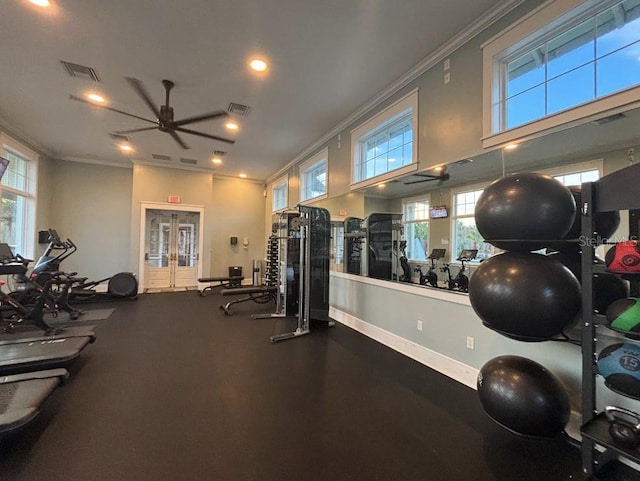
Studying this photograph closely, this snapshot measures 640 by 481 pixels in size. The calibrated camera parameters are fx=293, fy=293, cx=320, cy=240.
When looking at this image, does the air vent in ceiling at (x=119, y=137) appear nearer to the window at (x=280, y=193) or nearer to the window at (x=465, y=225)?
the window at (x=280, y=193)

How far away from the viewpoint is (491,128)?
9.25 feet

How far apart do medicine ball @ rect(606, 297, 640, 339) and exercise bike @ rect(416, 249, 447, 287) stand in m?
1.82

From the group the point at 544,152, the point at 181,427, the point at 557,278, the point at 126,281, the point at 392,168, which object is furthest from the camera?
the point at 126,281

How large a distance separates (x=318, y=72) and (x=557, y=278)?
3476 millimetres

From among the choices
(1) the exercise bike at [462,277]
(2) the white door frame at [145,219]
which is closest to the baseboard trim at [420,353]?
(1) the exercise bike at [462,277]

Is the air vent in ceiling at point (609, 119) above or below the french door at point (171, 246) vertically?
above

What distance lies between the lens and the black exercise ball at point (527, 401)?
1845 millimetres

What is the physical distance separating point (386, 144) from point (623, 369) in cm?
365

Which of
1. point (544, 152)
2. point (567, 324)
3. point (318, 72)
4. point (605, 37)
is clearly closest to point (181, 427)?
point (567, 324)

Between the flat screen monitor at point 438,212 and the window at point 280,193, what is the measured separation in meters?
5.13

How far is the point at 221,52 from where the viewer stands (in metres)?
3.46

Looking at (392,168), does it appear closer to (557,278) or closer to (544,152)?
(544,152)

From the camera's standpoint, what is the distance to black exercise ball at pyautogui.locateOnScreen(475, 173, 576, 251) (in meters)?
1.77

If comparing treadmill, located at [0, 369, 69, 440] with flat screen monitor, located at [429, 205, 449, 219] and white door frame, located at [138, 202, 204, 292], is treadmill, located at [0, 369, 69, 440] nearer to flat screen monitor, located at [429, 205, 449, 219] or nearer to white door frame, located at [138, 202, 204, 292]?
flat screen monitor, located at [429, 205, 449, 219]
